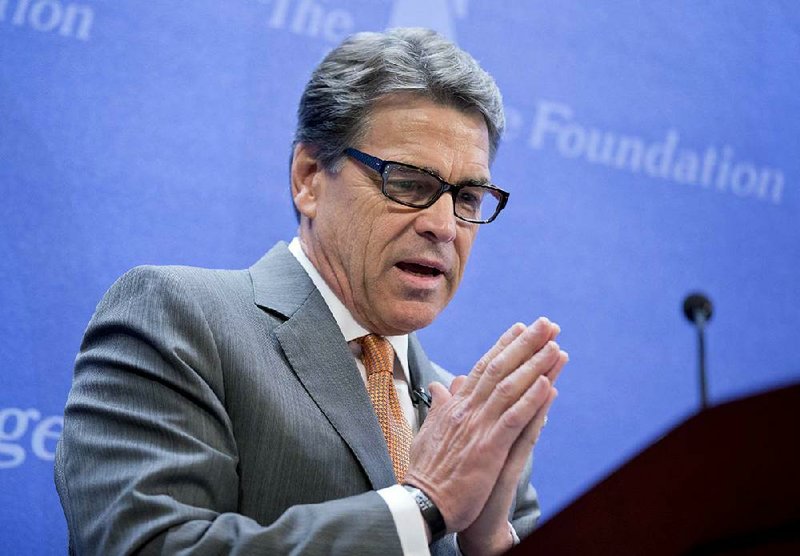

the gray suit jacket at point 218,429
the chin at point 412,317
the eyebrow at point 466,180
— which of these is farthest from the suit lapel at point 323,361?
the eyebrow at point 466,180

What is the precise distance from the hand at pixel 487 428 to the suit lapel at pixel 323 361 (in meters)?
0.18

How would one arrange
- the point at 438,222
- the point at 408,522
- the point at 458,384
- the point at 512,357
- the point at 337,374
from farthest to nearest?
1. the point at 438,222
2. the point at 337,374
3. the point at 458,384
4. the point at 512,357
5. the point at 408,522

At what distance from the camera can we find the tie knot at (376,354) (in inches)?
83.6

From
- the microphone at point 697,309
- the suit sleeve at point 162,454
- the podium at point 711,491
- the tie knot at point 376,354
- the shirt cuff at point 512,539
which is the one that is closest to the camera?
the podium at point 711,491

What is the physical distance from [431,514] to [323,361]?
0.49 metres

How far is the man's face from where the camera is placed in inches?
84.4

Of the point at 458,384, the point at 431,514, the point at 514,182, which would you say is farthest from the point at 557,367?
the point at 514,182

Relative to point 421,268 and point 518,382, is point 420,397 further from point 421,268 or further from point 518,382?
point 518,382

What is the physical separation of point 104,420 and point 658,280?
2145 millimetres

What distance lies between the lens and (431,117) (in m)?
2.20

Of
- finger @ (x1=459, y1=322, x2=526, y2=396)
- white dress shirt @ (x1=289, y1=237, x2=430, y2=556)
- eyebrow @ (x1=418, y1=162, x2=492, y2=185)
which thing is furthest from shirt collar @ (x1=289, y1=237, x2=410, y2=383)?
finger @ (x1=459, y1=322, x2=526, y2=396)

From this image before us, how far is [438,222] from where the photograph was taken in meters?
2.13

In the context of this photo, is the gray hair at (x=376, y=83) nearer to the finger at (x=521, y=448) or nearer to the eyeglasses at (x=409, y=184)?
the eyeglasses at (x=409, y=184)

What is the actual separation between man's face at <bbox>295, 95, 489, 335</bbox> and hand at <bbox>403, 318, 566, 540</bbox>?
1.44ft
